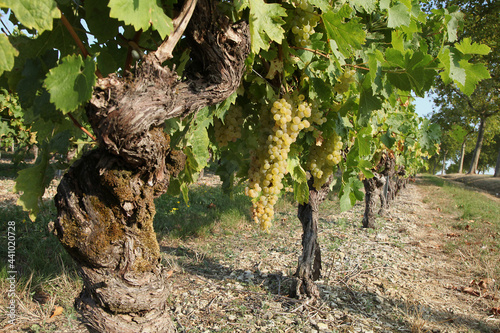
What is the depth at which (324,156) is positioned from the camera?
2.44 meters

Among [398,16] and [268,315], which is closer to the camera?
[398,16]

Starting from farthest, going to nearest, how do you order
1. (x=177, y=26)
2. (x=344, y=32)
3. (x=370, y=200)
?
(x=370, y=200) < (x=344, y=32) < (x=177, y=26)

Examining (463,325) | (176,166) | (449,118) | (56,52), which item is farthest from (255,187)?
(449,118)

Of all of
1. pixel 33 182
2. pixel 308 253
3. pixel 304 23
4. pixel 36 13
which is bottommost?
pixel 308 253

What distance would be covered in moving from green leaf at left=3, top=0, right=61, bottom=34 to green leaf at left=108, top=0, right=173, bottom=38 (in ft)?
0.59

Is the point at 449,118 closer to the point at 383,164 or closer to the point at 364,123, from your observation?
the point at 383,164

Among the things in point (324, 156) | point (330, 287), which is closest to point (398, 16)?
point (324, 156)

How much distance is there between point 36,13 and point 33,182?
3.25 ft

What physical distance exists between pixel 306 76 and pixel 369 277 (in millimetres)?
4205

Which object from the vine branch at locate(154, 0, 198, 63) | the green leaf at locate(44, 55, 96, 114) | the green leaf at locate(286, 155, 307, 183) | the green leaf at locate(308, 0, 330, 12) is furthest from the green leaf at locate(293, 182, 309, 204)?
the green leaf at locate(44, 55, 96, 114)

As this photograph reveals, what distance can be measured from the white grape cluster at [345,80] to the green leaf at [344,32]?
131 mm

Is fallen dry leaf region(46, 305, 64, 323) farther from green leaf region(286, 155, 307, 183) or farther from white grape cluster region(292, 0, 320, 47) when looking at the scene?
white grape cluster region(292, 0, 320, 47)

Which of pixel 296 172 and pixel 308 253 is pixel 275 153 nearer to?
pixel 296 172

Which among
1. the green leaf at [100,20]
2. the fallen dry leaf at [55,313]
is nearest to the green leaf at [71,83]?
the green leaf at [100,20]
